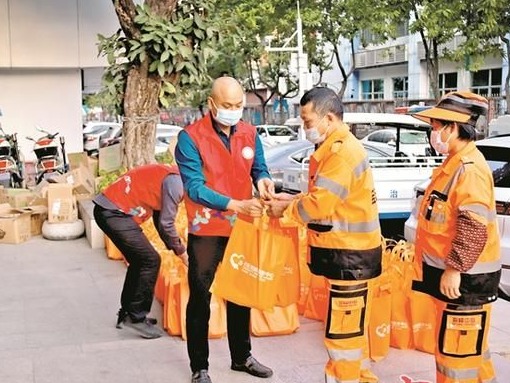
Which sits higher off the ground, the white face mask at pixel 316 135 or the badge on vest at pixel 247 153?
the white face mask at pixel 316 135

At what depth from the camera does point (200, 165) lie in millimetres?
3807

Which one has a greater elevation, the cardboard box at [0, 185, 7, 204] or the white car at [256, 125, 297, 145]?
the white car at [256, 125, 297, 145]

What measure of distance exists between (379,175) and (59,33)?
313 inches

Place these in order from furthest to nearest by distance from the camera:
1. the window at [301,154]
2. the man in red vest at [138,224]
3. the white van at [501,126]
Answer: the window at [301,154], the white van at [501,126], the man in red vest at [138,224]

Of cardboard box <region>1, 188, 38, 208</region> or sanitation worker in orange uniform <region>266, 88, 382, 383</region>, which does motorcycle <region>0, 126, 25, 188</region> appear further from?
sanitation worker in orange uniform <region>266, 88, 382, 383</region>

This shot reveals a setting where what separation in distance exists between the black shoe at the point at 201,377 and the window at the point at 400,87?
3132 cm

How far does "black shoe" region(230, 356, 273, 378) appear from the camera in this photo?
163 inches

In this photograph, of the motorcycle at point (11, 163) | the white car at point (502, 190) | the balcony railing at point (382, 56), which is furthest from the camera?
the balcony railing at point (382, 56)

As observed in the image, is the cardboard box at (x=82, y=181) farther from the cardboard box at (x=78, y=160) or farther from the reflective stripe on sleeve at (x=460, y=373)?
the reflective stripe on sleeve at (x=460, y=373)

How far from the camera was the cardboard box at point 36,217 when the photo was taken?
28.7ft

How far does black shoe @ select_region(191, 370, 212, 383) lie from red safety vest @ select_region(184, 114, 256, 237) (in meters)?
0.84

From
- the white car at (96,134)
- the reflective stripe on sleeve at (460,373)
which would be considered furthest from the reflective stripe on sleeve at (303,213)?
the white car at (96,134)

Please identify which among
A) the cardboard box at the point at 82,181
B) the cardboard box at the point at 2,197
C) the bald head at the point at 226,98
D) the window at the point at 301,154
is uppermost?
the bald head at the point at 226,98

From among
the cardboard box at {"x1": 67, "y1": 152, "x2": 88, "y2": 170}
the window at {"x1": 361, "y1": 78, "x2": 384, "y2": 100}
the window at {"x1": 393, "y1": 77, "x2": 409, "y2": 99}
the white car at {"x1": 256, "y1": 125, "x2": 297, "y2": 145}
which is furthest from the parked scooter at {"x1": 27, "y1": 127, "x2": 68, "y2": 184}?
the window at {"x1": 361, "y1": 78, "x2": 384, "y2": 100}
